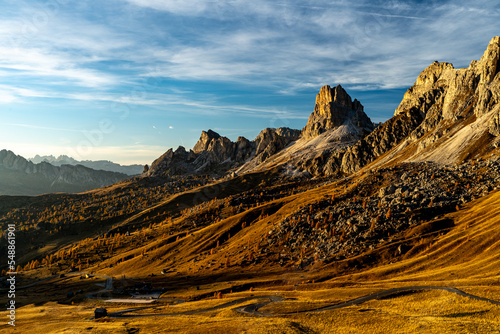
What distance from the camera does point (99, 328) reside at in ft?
238

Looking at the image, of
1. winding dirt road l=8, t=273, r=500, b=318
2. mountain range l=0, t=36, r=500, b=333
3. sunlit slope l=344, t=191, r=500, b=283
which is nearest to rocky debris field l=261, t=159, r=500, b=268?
mountain range l=0, t=36, r=500, b=333

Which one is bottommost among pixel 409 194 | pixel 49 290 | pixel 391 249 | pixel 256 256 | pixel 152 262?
pixel 49 290

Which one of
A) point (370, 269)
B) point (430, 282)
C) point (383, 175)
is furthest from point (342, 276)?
point (383, 175)

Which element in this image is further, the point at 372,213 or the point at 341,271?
the point at 372,213

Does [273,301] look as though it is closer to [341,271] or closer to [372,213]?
[341,271]

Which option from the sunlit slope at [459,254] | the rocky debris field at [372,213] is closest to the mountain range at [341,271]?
the sunlit slope at [459,254]

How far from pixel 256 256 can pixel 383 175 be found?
10362 centimetres

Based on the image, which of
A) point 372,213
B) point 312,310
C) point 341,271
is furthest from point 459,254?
point 312,310

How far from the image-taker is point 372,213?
142 meters

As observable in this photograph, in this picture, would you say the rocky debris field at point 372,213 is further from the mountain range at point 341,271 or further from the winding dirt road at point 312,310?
the winding dirt road at point 312,310

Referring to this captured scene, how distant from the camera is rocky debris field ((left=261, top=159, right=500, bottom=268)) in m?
128

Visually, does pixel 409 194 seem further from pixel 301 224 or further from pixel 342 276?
pixel 342 276

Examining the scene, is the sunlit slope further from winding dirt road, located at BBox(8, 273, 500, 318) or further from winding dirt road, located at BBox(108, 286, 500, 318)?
winding dirt road, located at BBox(8, 273, 500, 318)

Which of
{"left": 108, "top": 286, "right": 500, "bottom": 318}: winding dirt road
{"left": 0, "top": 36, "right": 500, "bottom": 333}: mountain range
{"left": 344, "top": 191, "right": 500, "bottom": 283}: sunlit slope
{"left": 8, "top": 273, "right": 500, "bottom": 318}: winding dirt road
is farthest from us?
{"left": 344, "top": 191, "right": 500, "bottom": 283}: sunlit slope
